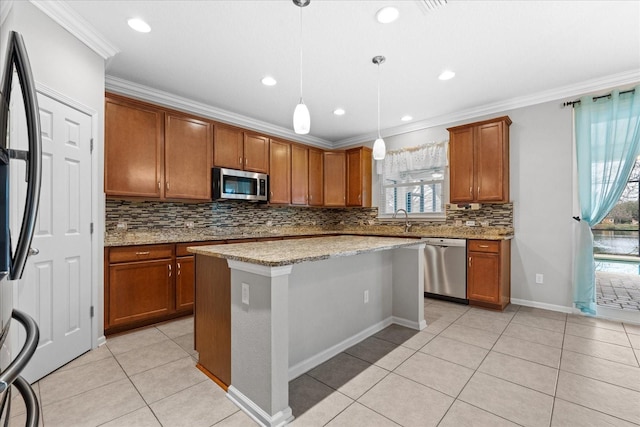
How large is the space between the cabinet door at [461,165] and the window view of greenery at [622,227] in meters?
1.46

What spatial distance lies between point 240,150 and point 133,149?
1.39 m

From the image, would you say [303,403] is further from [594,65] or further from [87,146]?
[594,65]

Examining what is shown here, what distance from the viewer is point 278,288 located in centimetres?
157

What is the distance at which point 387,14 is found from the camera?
7.27 ft

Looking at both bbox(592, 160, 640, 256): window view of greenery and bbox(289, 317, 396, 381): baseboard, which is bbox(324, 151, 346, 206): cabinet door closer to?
bbox(289, 317, 396, 381): baseboard

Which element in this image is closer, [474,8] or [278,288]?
[278,288]

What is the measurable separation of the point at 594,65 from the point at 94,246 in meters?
5.04

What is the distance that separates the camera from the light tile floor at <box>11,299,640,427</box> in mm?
1637

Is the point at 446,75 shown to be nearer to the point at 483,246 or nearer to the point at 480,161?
the point at 480,161

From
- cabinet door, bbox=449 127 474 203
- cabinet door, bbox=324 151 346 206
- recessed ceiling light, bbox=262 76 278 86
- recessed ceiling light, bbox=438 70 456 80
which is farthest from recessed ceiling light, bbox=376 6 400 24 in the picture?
cabinet door, bbox=324 151 346 206

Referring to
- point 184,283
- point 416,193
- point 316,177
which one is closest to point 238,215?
Answer: point 184,283

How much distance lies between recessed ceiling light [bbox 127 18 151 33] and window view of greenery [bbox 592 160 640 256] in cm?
501

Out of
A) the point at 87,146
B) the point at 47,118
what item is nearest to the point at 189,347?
the point at 87,146

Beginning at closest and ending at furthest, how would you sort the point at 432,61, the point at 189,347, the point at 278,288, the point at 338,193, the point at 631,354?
the point at 278,288 < the point at 631,354 < the point at 189,347 < the point at 432,61 < the point at 338,193
